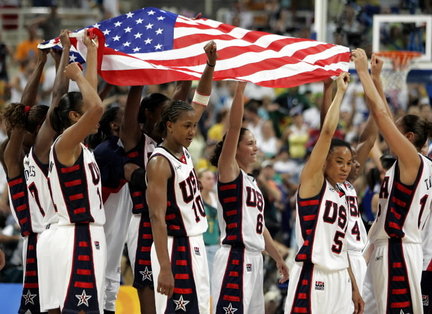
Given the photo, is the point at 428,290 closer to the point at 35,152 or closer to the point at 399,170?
the point at 399,170

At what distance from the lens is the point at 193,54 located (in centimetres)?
827

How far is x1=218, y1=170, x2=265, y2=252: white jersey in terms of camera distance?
780cm

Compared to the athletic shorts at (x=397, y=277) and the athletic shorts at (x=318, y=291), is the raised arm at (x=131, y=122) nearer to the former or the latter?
the athletic shorts at (x=318, y=291)

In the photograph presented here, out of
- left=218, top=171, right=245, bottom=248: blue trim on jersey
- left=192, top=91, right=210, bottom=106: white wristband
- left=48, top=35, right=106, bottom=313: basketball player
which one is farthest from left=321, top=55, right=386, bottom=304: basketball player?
left=48, top=35, right=106, bottom=313: basketball player

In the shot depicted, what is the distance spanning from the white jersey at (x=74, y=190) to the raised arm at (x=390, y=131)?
222 centimetres

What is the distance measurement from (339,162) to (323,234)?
1.81 ft

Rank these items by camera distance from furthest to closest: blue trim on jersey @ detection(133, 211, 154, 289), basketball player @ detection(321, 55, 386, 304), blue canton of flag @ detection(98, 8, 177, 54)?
blue canton of flag @ detection(98, 8, 177, 54), blue trim on jersey @ detection(133, 211, 154, 289), basketball player @ detection(321, 55, 386, 304)

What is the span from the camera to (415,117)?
774 cm

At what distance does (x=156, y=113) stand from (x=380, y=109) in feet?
6.60

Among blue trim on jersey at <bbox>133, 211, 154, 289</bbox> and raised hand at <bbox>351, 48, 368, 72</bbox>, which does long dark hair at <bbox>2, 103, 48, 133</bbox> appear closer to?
blue trim on jersey at <bbox>133, 211, 154, 289</bbox>

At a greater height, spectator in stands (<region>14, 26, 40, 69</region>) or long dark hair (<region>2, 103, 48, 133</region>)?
long dark hair (<region>2, 103, 48, 133</region>)

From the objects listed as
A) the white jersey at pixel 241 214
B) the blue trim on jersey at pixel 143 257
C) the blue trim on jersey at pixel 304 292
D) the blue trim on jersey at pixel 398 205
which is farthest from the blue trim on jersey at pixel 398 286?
the blue trim on jersey at pixel 143 257

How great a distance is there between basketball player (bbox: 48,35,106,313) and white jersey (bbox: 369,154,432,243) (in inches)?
89.0

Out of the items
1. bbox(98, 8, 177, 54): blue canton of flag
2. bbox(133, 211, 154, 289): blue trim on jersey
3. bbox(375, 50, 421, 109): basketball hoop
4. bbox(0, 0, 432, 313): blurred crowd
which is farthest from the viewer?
bbox(375, 50, 421, 109): basketball hoop
